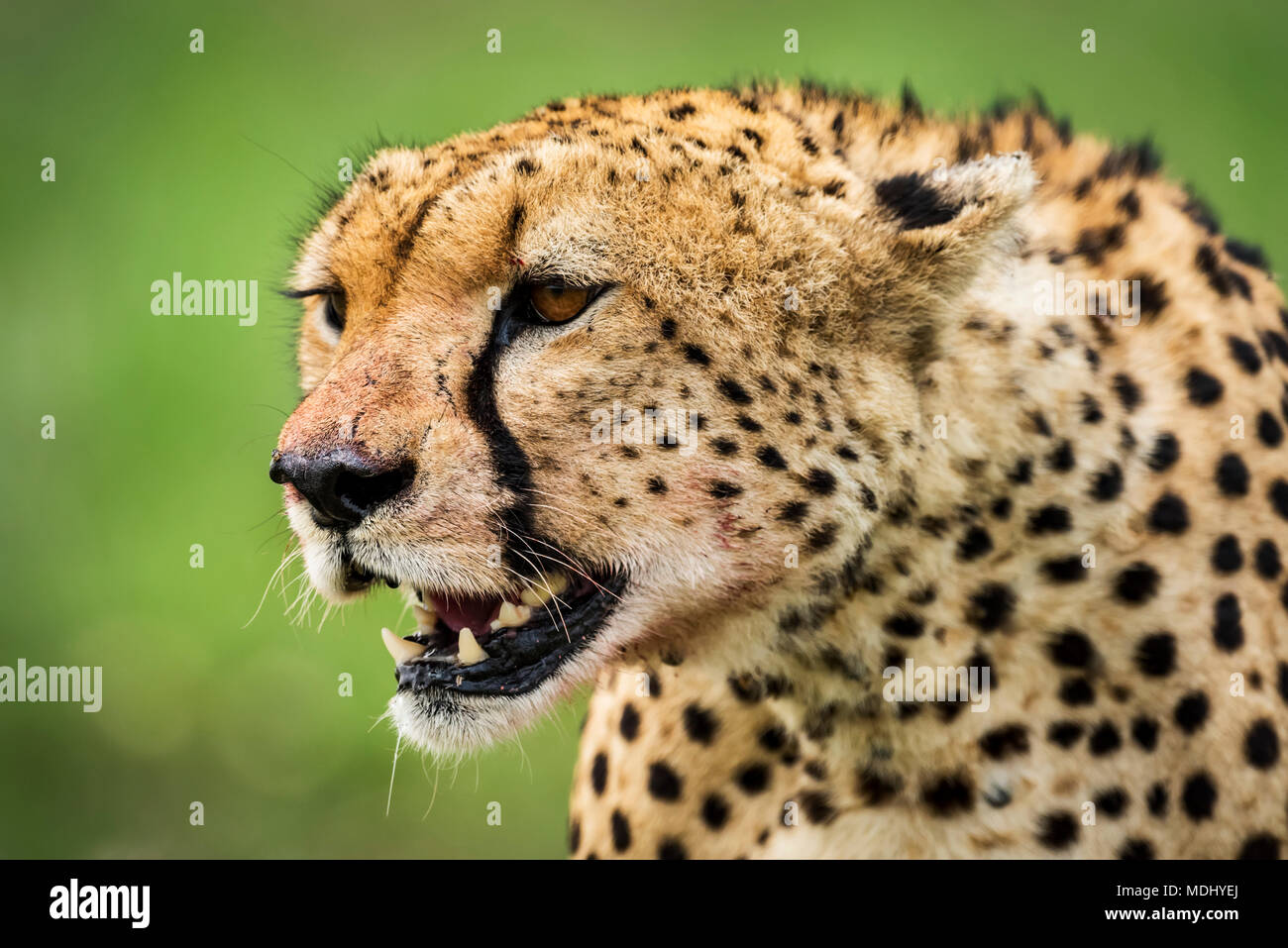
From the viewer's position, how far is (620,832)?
285 centimetres

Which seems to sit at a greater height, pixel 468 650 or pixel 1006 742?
pixel 468 650

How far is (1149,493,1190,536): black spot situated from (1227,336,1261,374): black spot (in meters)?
0.33

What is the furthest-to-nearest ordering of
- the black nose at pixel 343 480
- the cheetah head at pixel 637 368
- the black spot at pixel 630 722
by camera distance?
the black spot at pixel 630 722 → the cheetah head at pixel 637 368 → the black nose at pixel 343 480

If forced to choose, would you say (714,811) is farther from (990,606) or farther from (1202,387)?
(1202,387)

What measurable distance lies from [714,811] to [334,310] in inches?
45.7

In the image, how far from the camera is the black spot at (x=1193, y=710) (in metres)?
2.55

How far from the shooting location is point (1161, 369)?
267cm

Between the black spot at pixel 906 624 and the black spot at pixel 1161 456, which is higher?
the black spot at pixel 1161 456

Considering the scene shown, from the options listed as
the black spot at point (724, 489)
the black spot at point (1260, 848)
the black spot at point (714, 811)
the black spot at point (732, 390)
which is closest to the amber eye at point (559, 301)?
the black spot at point (732, 390)

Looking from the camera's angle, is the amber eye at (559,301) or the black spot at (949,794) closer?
the amber eye at (559,301)

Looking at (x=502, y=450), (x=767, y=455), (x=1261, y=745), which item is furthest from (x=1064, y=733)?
(x=502, y=450)

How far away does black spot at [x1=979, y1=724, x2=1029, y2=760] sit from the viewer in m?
2.60

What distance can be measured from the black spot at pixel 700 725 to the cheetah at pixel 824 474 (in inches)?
3.9

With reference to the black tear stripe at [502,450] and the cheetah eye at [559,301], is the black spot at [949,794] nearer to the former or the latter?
the black tear stripe at [502,450]
